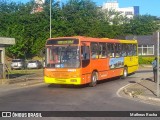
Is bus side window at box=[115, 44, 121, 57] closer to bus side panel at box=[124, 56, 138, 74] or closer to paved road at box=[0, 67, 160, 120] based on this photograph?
bus side panel at box=[124, 56, 138, 74]

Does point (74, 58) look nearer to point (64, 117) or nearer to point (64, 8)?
point (64, 117)

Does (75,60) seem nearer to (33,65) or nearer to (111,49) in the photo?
(111,49)

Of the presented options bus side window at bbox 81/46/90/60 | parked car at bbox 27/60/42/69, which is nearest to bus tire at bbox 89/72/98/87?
bus side window at bbox 81/46/90/60

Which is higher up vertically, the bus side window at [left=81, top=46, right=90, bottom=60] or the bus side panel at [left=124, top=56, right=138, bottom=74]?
the bus side window at [left=81, top=46, right=90, bottom=60]

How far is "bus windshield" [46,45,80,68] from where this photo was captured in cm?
2178

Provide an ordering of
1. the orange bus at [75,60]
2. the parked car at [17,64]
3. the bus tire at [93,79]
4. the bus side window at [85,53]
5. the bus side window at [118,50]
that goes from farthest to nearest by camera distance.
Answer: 1. the parked car at [17,64]
2. the bus side window at [118,50]
3. the bus tire at [93,79]
4. the bus side window at [85,53]
5. the orange bus at [75,60]

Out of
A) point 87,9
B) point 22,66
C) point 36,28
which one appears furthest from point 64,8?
point 22,66

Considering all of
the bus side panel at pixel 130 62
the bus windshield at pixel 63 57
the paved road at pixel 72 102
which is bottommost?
the paved road at pixel 72 102

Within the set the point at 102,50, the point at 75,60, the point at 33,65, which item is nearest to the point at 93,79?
the point at 75,60

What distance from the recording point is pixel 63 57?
72.8 feet

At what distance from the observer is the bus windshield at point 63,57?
21781 mm

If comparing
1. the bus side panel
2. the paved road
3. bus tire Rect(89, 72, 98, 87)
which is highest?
the bus side panel

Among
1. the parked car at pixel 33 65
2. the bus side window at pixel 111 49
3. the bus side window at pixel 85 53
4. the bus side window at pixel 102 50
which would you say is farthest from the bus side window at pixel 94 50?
the parked car at pixel 33 65

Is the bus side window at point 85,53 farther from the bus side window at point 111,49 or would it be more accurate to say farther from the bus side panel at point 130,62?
the bus side panel at point 130,62
